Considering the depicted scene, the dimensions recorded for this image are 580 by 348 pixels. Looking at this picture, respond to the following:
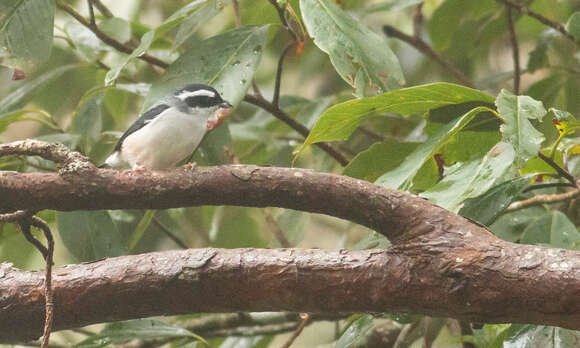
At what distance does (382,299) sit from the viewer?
163 centimetres

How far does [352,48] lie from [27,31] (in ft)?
3.20

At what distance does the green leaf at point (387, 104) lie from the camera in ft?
6.11

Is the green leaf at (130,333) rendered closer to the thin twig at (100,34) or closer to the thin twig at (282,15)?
the thin twig at (100,34)

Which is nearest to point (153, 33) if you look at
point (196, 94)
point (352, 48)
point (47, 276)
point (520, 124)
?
point (196, 94)

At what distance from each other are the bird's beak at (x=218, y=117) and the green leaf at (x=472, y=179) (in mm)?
934

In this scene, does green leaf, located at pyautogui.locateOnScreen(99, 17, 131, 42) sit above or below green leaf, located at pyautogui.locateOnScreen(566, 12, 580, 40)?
above

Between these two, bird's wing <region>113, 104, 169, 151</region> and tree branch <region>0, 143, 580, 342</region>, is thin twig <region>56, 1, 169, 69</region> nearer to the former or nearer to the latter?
bird's wing <region>113, 104, 169, 151</region>

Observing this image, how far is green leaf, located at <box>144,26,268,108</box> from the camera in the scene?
2328 millimetres

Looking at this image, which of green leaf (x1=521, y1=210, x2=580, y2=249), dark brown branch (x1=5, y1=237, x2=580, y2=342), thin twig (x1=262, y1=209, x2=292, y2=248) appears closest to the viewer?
dark brown branch (x1=5, y1=237, x2=580, y2=342)

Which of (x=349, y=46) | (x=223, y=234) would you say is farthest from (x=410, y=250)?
(x=223, y=234)

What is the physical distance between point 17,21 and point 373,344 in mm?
1742

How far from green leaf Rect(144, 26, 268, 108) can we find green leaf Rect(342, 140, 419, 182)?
0.40 metres

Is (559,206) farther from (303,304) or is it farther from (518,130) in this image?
(303,304)

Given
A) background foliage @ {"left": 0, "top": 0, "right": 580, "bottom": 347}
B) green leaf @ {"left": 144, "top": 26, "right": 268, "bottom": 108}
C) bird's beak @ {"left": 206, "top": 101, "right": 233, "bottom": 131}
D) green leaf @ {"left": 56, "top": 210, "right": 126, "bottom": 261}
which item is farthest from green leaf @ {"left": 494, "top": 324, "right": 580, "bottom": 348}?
green leaf @ {"left": 56, "top": 210, "right": 126, "bottom": 261}
